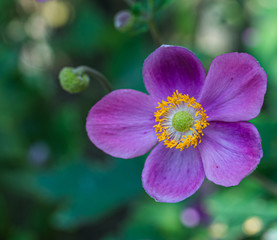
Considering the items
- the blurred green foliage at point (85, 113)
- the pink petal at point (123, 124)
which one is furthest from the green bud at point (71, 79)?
the blurred green foliage at point (85, 113)

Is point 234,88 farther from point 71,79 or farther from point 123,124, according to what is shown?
point 71,79

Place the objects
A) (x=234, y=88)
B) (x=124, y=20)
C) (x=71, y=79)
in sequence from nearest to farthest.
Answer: (x=234, y=88) → (x=71, y=79) → (x=124, y=20)

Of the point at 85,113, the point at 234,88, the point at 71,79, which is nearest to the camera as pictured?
the point at 234,88

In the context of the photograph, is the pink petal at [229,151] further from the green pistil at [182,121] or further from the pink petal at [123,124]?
the pink petal at [123,124]

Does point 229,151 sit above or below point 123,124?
below

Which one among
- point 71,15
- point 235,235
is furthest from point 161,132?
point 71,15

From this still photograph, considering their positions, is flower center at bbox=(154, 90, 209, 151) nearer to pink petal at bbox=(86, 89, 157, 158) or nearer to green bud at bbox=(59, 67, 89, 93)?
pink petal at bbox=(86, 89, 157, 158)

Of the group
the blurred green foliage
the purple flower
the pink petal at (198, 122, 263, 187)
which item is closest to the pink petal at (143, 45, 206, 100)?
the purple flower

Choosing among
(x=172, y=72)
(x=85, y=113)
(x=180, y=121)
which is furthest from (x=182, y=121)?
(x=85, y=113)
